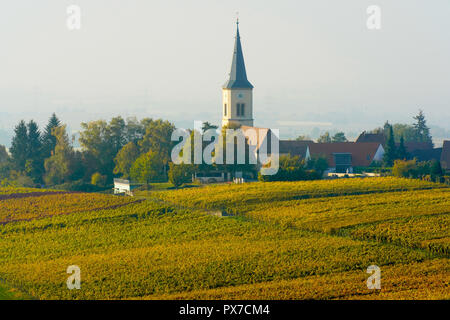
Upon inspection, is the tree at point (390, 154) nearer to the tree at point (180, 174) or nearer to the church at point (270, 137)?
the church at point (270, 137)

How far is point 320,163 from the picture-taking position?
82375 millimetres

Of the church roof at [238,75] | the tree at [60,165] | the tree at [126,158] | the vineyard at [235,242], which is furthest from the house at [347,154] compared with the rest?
the tree at [60,165]

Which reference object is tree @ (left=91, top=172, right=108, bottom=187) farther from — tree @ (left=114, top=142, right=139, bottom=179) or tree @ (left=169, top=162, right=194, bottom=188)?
tree @ (left=169, top=162, right=194, bottom=188)

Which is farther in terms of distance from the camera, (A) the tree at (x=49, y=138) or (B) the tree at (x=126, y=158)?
(A) the tree at (x=49, y=138)

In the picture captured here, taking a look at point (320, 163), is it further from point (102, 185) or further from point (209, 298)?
point (209, 298)

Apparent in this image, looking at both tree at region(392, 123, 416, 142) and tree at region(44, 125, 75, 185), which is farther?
tree at region(392, 123, 416, 142)

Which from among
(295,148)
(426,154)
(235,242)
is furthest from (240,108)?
(235,242)

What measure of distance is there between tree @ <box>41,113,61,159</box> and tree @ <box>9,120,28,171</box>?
2291 millimetres

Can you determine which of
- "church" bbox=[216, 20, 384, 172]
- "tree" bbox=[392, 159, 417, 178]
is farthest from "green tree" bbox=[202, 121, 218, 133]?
"tree" bbox=[392, 159, 417, 178]

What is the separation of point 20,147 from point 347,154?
3972 centimetres

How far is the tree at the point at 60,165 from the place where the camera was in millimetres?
80312

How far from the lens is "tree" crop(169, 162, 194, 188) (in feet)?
241

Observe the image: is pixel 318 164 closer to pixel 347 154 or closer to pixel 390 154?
pixel 347 154

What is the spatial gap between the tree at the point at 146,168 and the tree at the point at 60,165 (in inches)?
321
